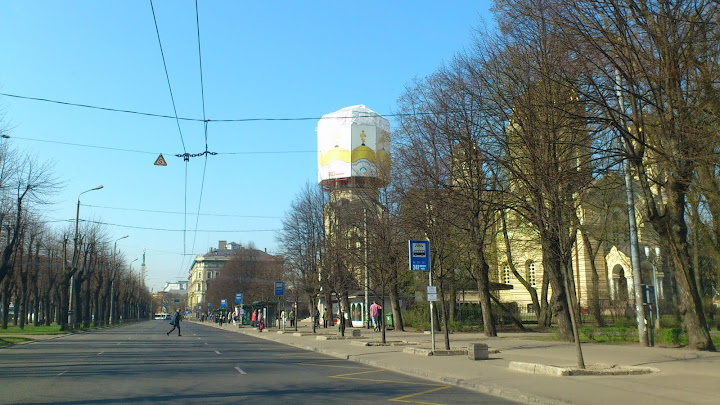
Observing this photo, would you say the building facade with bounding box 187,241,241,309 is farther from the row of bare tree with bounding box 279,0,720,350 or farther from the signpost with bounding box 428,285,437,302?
the signpost with bounding box 428,285,437,302

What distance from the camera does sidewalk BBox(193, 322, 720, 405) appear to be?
450 inches

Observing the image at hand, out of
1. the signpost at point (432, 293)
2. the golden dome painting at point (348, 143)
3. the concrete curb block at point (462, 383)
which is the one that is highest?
the golden dome painting at point (348, 143)

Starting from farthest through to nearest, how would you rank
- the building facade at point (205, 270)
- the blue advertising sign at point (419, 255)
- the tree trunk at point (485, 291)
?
the building facade at point (205, 270) → the tree trunk at point (485, 291) → the blue advertising sign at point (419, 255)

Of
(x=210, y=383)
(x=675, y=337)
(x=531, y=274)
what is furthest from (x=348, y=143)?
(x=210, y=383)

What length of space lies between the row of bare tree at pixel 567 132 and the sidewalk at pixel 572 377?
2.01 m

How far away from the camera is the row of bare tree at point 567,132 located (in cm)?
1527

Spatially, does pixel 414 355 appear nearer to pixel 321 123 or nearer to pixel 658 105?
pixel 658 105

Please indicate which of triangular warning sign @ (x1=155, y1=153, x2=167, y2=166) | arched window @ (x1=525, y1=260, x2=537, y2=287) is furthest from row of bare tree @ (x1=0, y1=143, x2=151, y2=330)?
arched window @ (x1=525, y1=260, x2=537, y2=287)

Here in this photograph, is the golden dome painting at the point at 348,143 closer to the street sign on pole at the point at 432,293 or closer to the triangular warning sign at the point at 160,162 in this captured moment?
the triangular warning sign at the point at 160,162

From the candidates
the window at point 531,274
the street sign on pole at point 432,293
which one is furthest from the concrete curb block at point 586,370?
the window at point 531,274

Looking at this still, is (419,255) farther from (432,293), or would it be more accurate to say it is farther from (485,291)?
(485,291)

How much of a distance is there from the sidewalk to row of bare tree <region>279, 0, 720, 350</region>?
2006mm

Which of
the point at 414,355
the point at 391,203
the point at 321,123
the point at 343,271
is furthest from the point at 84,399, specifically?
the point at 321,123

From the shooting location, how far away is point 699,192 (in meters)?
22.8
